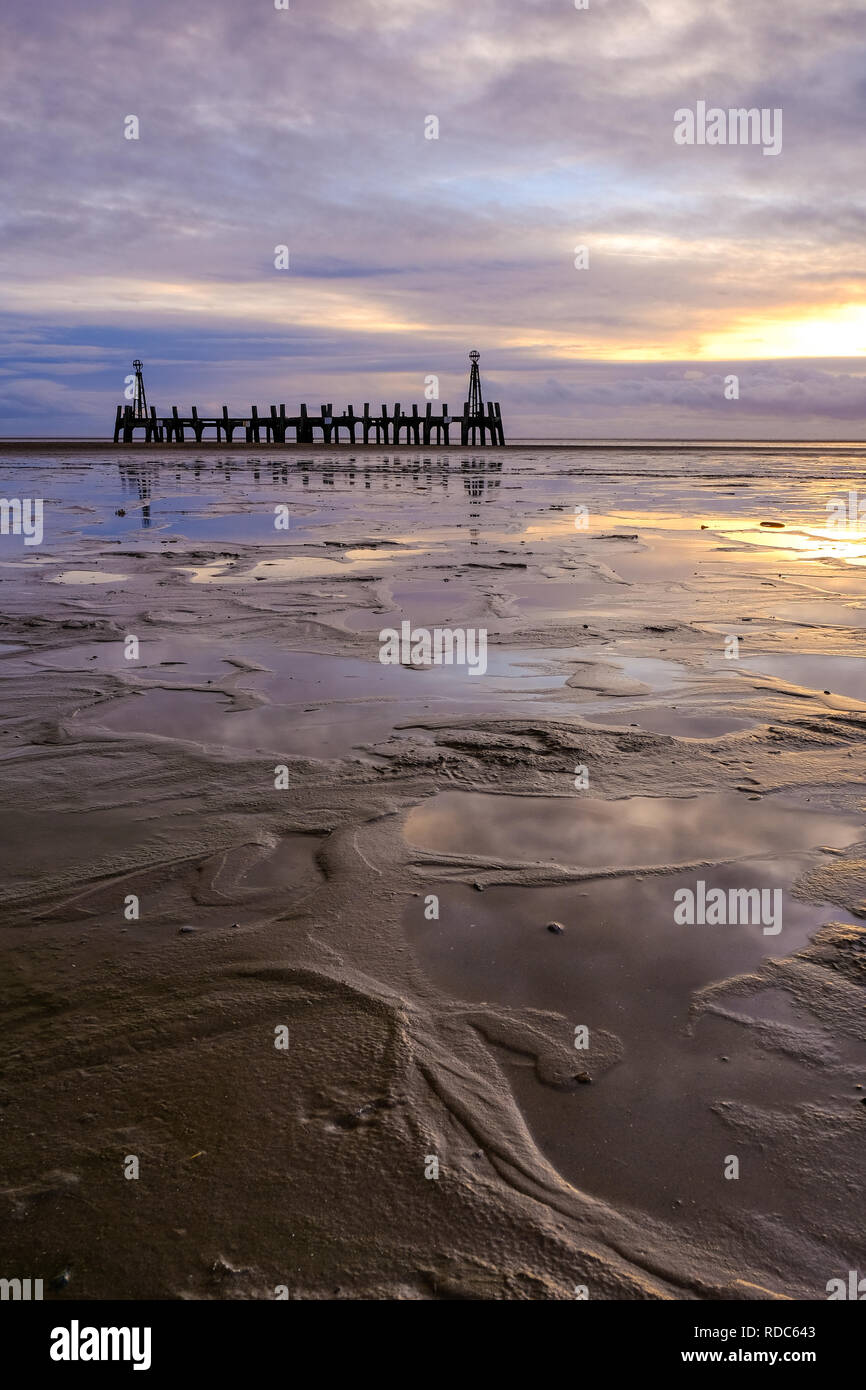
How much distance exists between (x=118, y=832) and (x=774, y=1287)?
2.88 metres

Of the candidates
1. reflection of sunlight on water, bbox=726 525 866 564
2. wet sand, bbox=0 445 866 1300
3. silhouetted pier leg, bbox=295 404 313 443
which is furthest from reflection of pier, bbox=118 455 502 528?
silhouetted pier leg, bbox=295 404 313 443

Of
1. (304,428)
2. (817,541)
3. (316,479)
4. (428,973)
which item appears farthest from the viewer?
(304,428)

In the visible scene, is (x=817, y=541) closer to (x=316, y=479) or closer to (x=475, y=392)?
(x=316, y=479)

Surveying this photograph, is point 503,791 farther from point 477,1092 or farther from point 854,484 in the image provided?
point 854,484

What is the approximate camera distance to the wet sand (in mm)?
1882

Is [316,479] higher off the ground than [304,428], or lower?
lower

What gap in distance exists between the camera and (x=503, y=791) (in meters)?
4.18

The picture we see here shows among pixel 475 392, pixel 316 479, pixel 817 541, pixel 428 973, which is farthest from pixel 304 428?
pixel 428 973

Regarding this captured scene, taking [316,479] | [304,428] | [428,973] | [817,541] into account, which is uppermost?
[304,428]

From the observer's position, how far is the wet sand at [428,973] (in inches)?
74.1

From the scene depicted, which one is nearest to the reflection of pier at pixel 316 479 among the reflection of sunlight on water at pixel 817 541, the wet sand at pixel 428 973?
the reflection of sunlight on water at pixel 817 541

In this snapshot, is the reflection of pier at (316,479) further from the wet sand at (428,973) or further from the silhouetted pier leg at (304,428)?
the silhouetted pier leg at (304,428)

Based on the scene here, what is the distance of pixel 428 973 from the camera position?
9.12 ft
